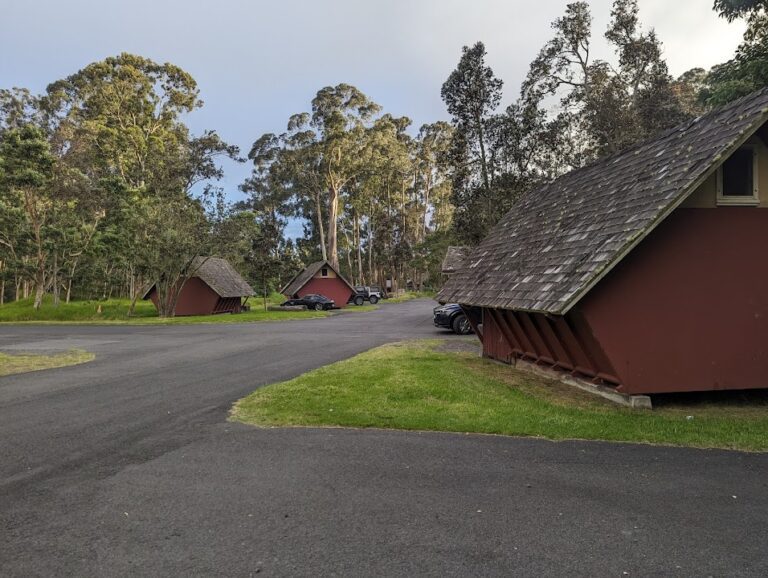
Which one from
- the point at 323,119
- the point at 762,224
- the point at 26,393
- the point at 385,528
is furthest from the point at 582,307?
the point at 323,119

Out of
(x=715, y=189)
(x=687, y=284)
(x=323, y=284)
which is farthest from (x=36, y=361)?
(x=323, y=284)

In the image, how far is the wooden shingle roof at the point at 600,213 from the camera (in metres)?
8.08

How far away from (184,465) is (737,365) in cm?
868

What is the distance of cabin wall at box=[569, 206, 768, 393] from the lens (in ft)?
28.5

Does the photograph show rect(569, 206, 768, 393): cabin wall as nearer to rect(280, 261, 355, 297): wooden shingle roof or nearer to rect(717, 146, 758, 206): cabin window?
rect(717, 146, 758, 206): cabin window

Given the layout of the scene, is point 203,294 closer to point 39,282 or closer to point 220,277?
point 220,277

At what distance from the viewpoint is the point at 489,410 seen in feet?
28.0

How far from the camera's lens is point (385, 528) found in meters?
4.35

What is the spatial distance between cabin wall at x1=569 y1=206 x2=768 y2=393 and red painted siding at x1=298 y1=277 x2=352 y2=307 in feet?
148

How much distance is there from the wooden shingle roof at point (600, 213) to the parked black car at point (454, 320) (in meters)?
9.60

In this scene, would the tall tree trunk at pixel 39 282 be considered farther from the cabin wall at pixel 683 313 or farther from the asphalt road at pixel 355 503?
the cabin wall at pixel 683 313

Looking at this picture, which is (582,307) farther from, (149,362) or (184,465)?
(149,362)

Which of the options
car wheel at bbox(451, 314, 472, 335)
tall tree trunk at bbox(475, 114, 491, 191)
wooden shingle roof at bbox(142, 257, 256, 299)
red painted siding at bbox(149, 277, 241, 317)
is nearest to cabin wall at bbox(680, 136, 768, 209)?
car wheel at bbox(451, 314, 472, 335)

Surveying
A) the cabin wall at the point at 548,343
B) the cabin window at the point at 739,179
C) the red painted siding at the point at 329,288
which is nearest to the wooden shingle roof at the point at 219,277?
the red painted siding at the point at 329,288
